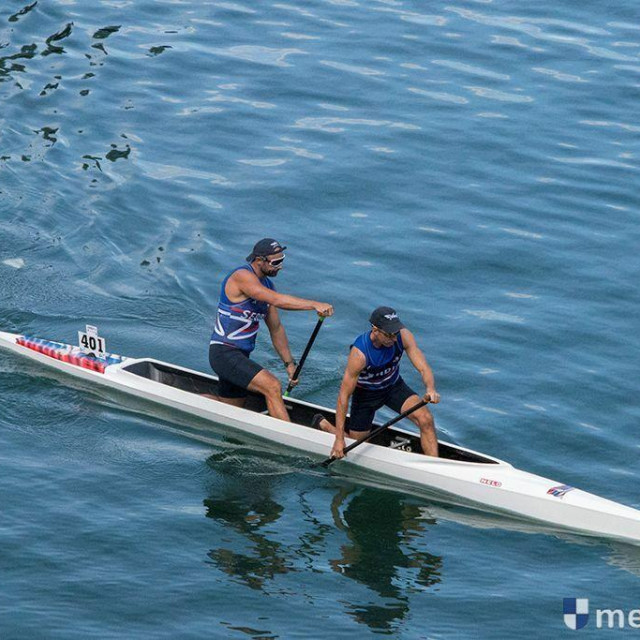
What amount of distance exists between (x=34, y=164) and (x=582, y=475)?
507 inches

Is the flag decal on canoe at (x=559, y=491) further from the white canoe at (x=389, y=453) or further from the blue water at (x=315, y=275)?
the blue water at (x=315, y=275)

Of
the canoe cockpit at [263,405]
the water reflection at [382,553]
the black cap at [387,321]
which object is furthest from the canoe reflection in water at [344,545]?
the black cap at [387,321]

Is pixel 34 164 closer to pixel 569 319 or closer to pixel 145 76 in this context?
pixel 145 76

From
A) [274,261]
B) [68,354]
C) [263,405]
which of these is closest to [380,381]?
[274,261]

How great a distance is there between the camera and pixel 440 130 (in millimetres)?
25953

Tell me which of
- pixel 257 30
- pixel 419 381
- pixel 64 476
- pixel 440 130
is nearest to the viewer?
pixel 64 476

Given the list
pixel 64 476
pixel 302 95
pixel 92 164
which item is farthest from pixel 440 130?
pixel 64 476

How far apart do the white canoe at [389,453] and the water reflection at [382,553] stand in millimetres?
467

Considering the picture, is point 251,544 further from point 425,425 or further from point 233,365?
point 233,365

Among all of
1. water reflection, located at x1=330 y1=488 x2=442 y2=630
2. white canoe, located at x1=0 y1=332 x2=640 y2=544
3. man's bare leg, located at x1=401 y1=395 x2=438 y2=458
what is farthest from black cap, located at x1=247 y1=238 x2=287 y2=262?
water reflection, located at x1=330 y1=488 x2=442 y2=630

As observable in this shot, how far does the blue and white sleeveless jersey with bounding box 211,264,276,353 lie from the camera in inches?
623

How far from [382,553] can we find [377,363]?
2.17 m

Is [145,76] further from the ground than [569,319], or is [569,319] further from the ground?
[145,76]

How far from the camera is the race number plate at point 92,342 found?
57.1 feet
